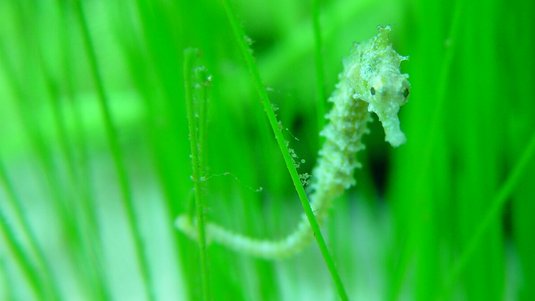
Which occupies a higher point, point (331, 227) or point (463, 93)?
point (463, 93)

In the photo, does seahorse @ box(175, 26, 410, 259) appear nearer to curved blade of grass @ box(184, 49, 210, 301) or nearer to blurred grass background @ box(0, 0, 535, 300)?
blurred grass background @ box(0, 0, 535, 300)

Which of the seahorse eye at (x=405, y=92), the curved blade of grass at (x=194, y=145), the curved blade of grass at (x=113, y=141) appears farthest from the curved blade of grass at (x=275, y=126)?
the curved blade of grass at (x=113, y=141)

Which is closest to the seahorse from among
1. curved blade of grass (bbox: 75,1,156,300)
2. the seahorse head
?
the seahorse head

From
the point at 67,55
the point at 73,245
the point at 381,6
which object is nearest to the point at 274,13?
the point at 381,6

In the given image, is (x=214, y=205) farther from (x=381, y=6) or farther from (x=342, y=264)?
(x=381, y=6)

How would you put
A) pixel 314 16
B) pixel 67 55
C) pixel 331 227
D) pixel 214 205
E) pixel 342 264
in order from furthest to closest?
pixel 342 264 → pixel 67 55 → pixel 214 205 → pixel 331 227 → pixel 314 16

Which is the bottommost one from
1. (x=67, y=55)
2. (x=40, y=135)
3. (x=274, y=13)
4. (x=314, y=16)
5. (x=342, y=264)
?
(x=342, y=264)

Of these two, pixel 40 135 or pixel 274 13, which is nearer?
pixel 40 135

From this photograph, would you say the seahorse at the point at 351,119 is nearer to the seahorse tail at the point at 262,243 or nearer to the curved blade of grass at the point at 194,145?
the seahorse tail at the point at 262,243
